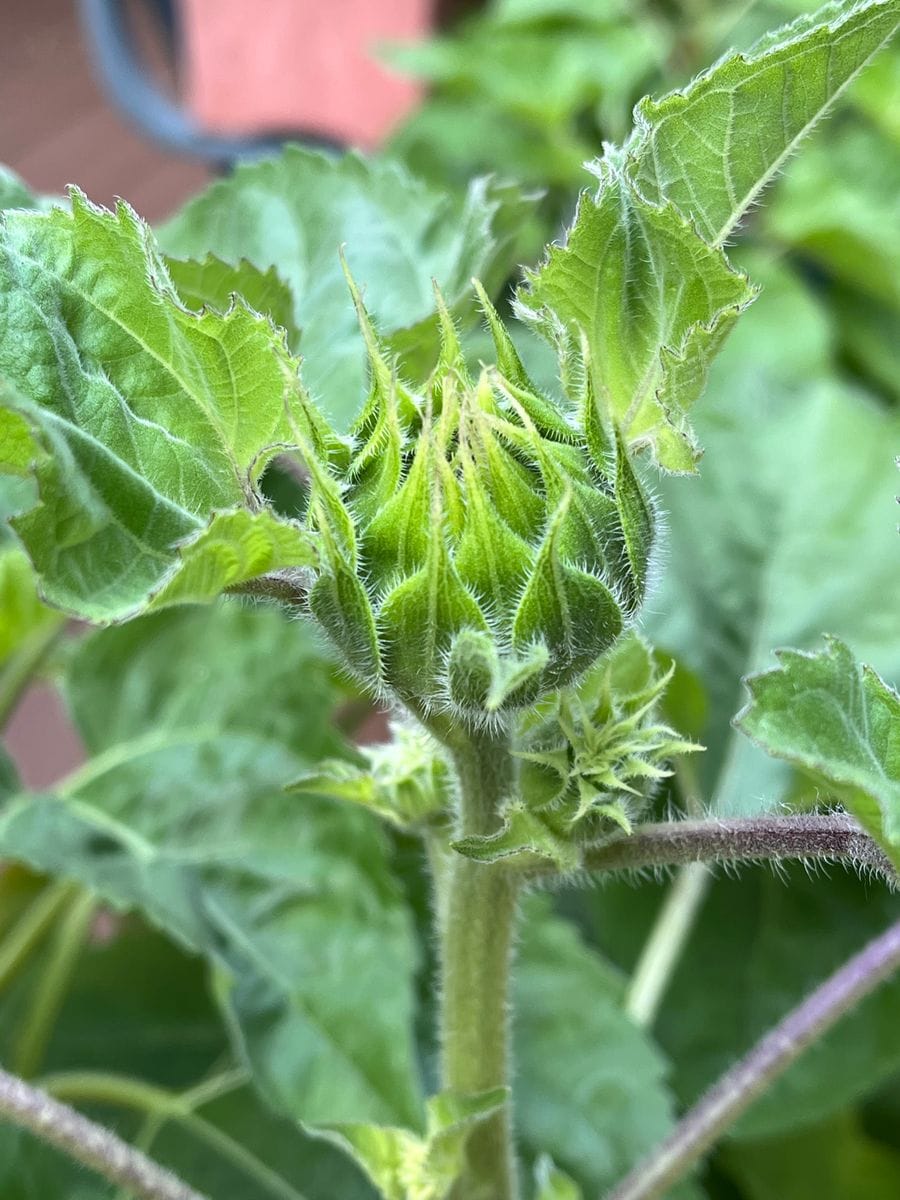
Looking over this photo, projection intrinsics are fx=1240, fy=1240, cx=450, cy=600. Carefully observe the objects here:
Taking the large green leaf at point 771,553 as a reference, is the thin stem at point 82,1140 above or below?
below

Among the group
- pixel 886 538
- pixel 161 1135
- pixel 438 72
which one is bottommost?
pixel 161 1135

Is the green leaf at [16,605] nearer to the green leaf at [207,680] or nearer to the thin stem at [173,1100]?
the green leaf at [207,680]

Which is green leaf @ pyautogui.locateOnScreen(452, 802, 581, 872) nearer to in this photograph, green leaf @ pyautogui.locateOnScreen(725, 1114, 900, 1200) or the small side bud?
the small side bud

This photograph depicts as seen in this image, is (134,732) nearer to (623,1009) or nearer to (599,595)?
(623,1009)

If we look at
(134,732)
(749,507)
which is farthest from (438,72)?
(134,732)

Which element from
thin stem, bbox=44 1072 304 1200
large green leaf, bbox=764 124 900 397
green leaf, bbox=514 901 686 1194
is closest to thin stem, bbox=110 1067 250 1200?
thin stem, bbox=44 1072 304 1200

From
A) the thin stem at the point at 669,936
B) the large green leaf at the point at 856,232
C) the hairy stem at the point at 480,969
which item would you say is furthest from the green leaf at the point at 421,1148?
the large green leaf at the point at 856,232

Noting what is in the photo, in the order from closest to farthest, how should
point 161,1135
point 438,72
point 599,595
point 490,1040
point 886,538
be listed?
1. point 599,595
2. point 490,1040
3. point 161,1135
4. point 886,538
5. point 438,72
